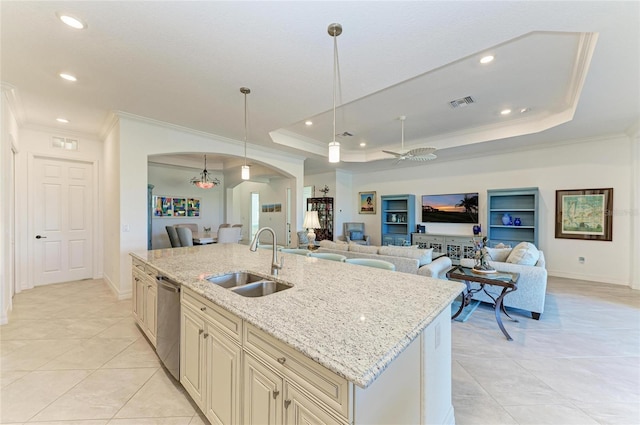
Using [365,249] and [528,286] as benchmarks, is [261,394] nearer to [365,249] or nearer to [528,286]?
[365,249]

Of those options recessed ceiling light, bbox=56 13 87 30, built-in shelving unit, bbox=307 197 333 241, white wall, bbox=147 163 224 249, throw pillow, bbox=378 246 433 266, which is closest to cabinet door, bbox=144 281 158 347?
recessed ceiling light, bbox=56 13 87 30

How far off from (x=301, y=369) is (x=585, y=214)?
6790 millimetres

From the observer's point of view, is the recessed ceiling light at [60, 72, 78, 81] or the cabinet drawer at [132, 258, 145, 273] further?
the recessed ceiling light at [60, 72, 78, 81]

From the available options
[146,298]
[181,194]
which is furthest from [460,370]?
[181,194]

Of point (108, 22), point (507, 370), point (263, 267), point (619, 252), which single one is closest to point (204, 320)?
point (263, 267)

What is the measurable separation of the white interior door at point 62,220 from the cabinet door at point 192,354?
4.67 meters

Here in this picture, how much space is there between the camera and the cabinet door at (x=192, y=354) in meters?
1.69

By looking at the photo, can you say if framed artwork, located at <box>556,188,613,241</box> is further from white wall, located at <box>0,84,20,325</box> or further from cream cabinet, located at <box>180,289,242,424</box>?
white wall, located at <box>0,84,20,325</box>

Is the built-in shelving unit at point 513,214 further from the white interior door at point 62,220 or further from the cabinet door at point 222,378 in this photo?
the white interior door at point 62,220

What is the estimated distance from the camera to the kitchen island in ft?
3.09

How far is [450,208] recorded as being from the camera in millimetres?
6746

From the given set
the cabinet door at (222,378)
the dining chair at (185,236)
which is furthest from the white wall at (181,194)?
the cabinet door at (222,378)

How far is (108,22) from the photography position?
2049 mm

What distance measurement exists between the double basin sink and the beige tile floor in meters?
0.87
